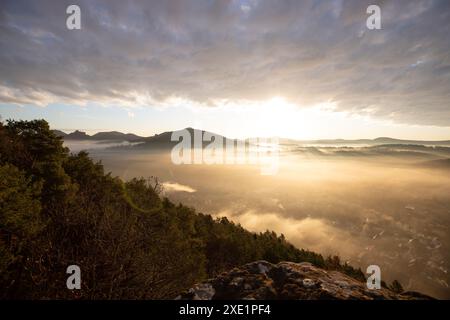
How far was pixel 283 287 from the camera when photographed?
5.92 meters

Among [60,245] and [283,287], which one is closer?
[283,287]

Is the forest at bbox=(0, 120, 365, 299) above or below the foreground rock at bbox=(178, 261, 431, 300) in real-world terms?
below

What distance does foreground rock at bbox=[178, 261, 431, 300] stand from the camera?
5.43 m

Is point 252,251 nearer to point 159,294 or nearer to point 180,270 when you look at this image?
point 180,270

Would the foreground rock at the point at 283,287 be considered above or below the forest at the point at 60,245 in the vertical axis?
above

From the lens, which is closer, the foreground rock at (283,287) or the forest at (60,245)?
the foreground rock at (283,287)

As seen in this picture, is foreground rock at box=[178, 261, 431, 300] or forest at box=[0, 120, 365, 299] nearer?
foreground rock at box=[178, 261, 431, 300]

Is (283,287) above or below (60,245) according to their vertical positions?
above

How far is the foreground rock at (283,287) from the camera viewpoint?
5.43m
